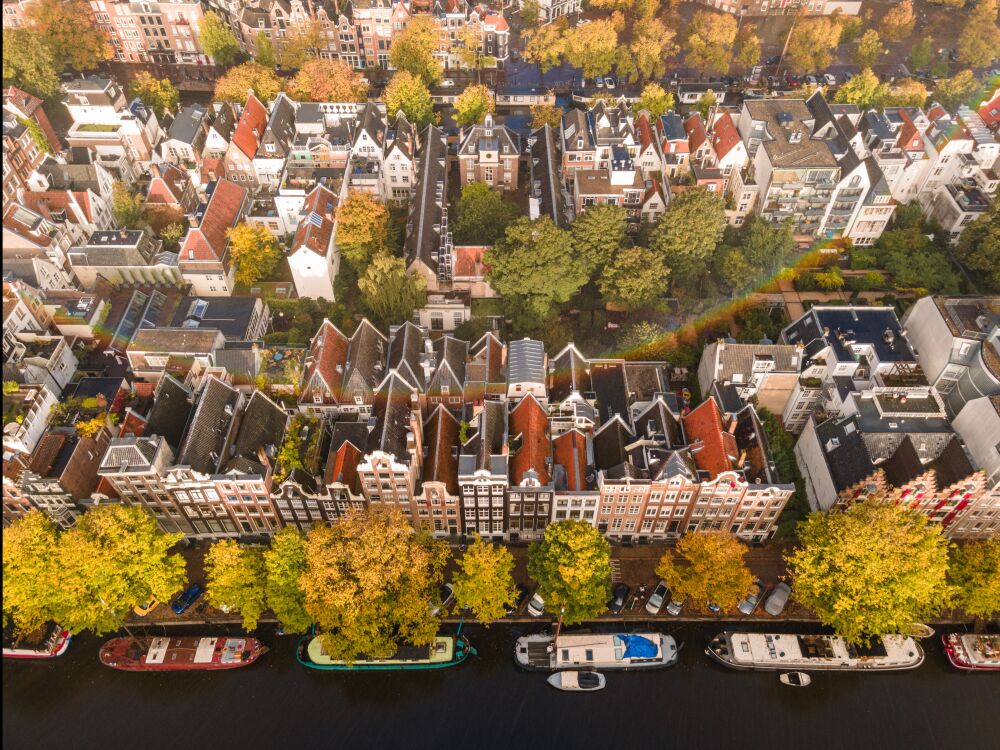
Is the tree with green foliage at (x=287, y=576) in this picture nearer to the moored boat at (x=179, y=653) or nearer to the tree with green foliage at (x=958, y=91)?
the moored boat at (x=179, y=653)

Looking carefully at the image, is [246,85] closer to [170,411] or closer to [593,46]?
[593,46]

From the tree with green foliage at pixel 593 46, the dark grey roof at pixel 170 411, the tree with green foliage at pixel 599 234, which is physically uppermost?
the tree with green foliage at pixel 593 46

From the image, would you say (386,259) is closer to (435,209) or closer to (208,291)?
(435,209)

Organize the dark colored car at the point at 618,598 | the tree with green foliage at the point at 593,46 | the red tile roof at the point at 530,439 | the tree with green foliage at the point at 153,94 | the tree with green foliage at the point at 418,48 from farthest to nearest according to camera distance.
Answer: the tree with green foliage at the point at 593,46 < the tree with green foliage at the point at 418,48 < the tree with green foliage at the point at 153,94 < the dark colored car at the point at 618,598 < the red tile roof at the point at 530,439

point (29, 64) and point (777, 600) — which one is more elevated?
point (29, 64)

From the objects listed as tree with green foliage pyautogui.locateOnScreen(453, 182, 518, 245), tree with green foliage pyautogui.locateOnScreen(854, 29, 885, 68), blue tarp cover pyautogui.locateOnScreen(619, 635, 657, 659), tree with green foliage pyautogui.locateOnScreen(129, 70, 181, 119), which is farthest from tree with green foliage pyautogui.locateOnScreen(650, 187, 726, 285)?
tree with green foliage pyautogui.locateOnScreen(129, 70, 181, 119)

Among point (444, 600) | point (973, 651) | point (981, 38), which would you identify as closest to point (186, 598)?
point (444, 600)

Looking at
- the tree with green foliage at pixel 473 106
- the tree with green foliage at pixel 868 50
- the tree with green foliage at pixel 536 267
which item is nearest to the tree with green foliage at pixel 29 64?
the tree with green foliage at pixel 473 106

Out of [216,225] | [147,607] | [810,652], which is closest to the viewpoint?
[810,652]
